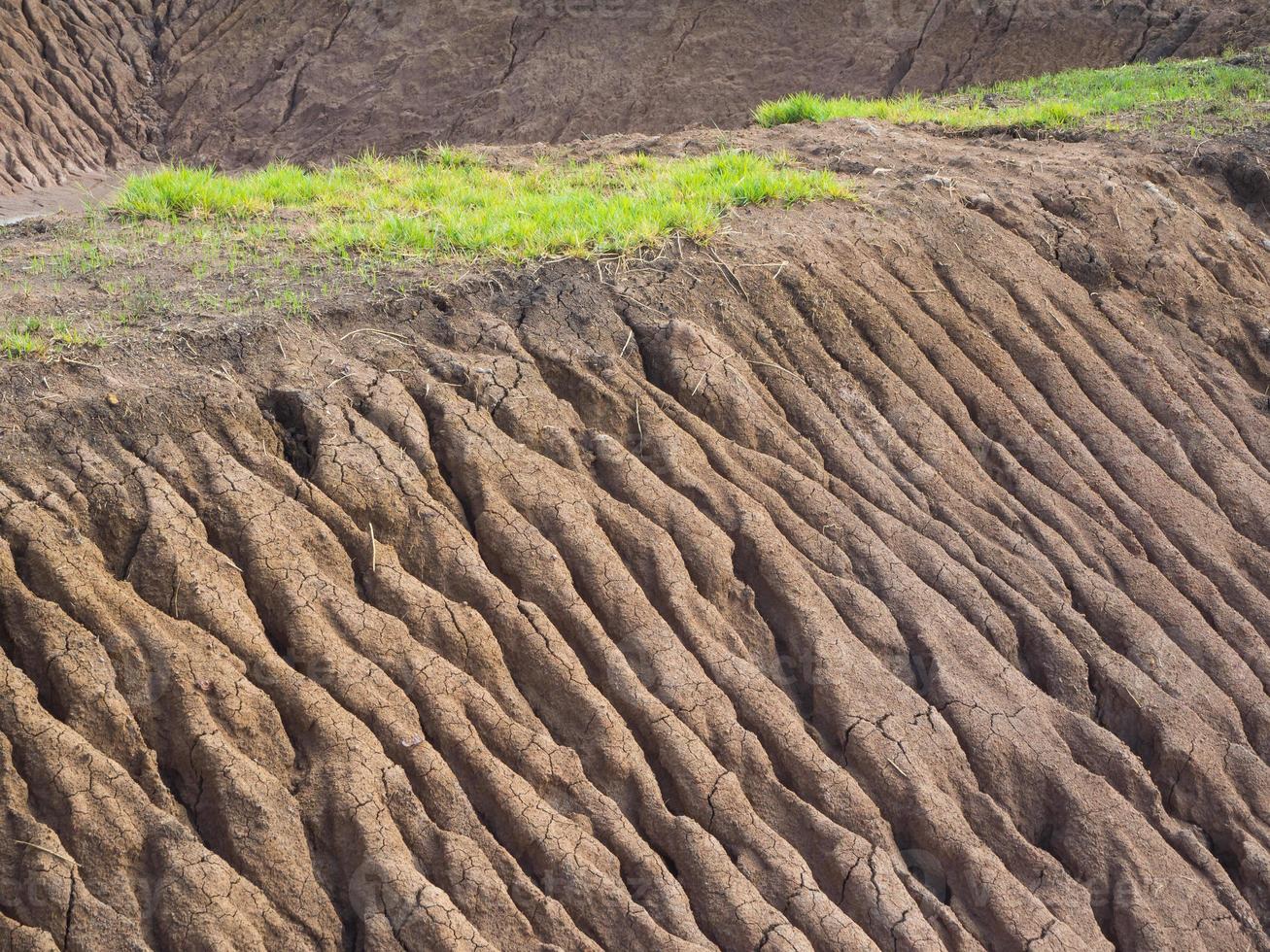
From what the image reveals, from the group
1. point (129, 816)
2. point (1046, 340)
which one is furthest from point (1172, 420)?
point (129, 816)

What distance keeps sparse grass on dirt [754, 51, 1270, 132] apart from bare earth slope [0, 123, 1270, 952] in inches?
111

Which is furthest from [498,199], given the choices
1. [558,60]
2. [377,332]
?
[558,60]

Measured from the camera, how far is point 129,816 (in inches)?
124

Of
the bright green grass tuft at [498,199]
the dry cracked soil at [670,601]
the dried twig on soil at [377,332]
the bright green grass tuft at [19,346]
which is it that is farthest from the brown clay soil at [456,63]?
the bright green grass tuft at [19,346]

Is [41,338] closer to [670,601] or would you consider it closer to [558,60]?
[670,601]

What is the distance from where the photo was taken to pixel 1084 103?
855cm

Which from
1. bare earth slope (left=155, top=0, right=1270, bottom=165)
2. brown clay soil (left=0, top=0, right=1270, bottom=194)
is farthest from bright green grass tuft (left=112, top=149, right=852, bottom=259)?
brown clay soil (left=0, top=0, right=1270, bottom=194)

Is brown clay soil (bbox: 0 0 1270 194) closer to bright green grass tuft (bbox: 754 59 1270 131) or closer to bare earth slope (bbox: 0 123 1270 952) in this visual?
bright green grass tuft (bbox: 754 59 1270 131)

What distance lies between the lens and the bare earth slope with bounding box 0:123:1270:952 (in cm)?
329

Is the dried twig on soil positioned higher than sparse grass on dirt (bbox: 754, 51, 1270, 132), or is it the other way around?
sparse grass on dirt (bbox: 754, 51, 1270, 132)

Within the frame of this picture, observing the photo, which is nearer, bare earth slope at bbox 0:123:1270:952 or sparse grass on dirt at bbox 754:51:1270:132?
bare earth slope at bbox 0:123:1270:952

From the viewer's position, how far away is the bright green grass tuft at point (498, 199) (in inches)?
207

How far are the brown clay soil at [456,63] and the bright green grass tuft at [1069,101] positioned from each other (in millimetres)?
3161

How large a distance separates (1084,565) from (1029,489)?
386mm
